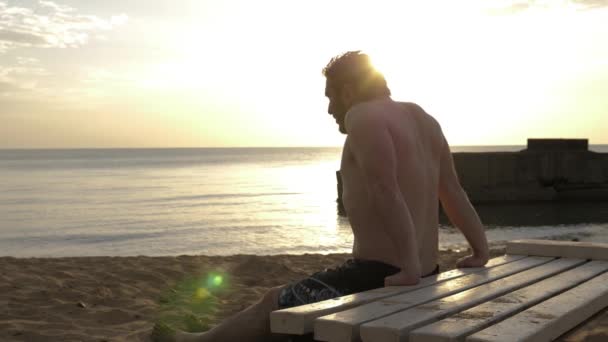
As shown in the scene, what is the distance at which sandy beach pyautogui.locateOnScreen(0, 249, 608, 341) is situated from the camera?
468 cm

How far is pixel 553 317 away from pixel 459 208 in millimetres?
1185

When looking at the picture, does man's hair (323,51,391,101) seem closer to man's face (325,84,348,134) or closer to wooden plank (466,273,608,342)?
man's face (325,84,348,134)

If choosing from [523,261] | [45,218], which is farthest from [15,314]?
[45,218]

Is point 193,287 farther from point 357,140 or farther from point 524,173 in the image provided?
point 524,173

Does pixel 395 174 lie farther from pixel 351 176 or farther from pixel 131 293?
pixel 131 293

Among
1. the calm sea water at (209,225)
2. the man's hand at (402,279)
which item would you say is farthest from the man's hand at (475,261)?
the calm sea water at (209,225)

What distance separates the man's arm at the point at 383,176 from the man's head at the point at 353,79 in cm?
24

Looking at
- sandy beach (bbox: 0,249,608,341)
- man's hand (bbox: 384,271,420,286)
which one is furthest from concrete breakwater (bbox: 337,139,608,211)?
man's hand (bbox: 384,271,420,286)

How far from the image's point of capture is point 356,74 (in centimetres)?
293

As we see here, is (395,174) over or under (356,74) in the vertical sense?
under

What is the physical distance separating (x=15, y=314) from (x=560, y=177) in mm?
23332

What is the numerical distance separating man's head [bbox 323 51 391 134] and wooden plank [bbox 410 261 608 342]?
3.53ft

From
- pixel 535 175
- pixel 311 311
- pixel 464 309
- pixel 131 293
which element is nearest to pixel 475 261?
pixel 464 309

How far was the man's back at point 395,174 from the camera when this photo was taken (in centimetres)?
271
